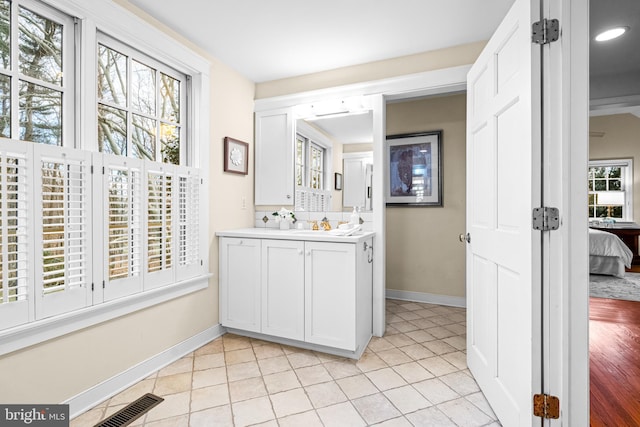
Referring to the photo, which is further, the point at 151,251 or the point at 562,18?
the point at 151,251

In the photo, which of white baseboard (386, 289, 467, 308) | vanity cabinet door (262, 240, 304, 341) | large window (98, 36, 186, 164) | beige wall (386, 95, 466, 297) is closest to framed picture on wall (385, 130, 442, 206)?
beige wall (386, 95, 466, 297)

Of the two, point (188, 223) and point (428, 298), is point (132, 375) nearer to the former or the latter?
point (188, 223)

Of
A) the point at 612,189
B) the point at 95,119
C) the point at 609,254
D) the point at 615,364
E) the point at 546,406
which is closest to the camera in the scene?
the point at 546,406

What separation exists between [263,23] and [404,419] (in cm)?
266

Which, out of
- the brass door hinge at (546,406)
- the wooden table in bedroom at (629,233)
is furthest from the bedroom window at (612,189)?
the brass door hinge at (546,406)

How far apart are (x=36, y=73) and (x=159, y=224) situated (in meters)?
1.06

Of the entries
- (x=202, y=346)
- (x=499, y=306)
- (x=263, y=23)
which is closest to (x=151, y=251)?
Result: (x=202, y=346)

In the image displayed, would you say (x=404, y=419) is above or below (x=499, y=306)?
below

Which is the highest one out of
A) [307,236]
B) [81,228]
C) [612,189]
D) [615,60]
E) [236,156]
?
[615,60]

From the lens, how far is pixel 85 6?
1.78 metres

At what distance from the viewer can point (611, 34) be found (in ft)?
8.49

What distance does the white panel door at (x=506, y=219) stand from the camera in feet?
4.36

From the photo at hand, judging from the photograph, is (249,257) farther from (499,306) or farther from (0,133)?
(499,306)

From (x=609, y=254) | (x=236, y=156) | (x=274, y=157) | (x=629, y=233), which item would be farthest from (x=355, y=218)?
(x=629, y=233)
